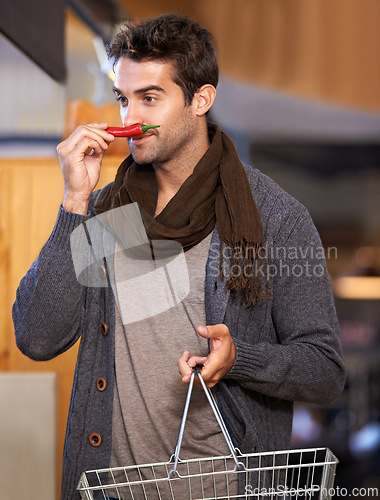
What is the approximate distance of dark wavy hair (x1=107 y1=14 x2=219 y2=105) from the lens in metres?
1.43

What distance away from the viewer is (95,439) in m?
1.35

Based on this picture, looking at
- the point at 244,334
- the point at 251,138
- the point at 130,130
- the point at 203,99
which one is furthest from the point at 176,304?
the point at 251,138

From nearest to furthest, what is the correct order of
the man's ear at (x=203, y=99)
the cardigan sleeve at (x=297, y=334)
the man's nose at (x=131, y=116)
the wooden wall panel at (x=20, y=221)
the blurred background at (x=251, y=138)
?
the cardigan sleeve at (x=297, y=334)
the man's nose at (x=131, y=116)
the man's ear at (x=203, y=99)
the blurred background at (x=251, y=138)
the wooden wall panel at (x=20, y=221)

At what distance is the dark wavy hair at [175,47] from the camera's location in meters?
1.43

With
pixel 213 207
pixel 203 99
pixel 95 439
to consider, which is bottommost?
pixel 95 439

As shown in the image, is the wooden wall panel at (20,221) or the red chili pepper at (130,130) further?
the wooden wall panel at (20,221)

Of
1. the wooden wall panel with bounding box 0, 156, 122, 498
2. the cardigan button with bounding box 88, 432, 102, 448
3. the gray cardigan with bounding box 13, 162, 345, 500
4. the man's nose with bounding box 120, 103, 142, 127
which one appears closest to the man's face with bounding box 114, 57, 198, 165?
the man's nose with bounding box 120, 103, 142, 127

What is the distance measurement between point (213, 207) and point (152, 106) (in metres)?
0.26

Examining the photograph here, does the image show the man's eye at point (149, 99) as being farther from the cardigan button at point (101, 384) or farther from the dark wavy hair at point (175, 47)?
the cardigan button at point (101, 384)

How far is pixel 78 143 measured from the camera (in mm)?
1358

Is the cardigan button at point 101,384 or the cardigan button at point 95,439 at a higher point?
the cardigan button at point 101,384

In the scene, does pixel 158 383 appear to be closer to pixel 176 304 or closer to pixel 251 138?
pixel 176 304

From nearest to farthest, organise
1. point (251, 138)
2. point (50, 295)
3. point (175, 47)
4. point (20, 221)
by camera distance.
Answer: point (50, 295), point (175, 47), point (20, 221), point (251, 138)

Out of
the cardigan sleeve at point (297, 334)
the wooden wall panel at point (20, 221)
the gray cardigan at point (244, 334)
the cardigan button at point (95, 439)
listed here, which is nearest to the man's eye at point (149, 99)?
the gray cardigan at point (244, 334)
